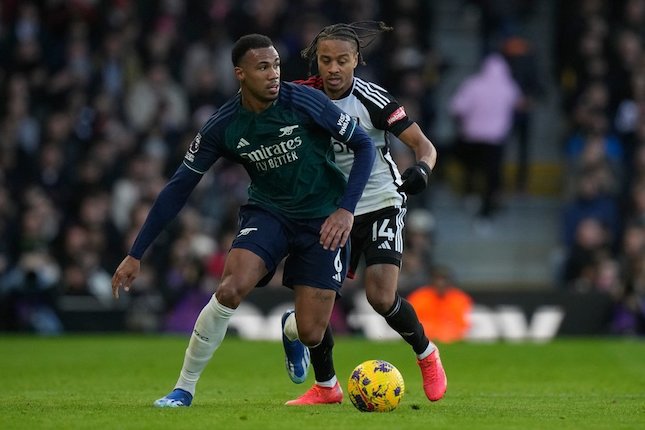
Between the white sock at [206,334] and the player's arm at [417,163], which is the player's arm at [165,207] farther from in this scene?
the player's arm at [417,163]

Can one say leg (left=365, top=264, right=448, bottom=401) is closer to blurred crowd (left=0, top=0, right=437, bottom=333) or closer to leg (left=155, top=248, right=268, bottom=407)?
leg (left=155, top=248, right=268, bottom=407)

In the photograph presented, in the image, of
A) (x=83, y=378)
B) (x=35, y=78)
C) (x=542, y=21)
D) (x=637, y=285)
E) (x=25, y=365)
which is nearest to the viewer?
(x=83, y=378)

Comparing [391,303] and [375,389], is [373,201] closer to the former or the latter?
[391,303]

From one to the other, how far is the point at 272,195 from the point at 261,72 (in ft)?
2.84

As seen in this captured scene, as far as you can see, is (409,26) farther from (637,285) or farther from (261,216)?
(261,216)

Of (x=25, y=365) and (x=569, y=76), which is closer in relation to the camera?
(x=25, y=365)

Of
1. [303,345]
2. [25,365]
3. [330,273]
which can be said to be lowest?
[25,365]

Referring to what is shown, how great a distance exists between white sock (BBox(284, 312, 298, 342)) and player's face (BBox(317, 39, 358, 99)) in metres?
1.63

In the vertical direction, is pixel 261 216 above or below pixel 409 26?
below

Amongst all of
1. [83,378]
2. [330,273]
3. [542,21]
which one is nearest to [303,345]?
[330,273]

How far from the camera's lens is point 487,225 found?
21766mm

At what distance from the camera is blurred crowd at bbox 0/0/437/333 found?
19391 millimetres

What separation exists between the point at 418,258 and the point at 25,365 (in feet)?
22.9

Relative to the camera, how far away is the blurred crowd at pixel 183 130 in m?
19.4
